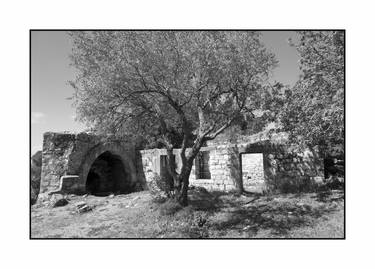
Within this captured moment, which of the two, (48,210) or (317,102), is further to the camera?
(48,210)

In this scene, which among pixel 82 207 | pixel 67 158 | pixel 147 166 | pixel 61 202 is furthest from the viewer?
pixel 147 166

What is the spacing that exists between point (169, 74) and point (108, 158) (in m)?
10.9

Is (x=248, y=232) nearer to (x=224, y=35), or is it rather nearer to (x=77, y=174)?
(x=224, y=35)

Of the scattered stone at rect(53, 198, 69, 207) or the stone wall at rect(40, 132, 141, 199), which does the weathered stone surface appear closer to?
the stone wall at rect(40, 132, 141, 199)

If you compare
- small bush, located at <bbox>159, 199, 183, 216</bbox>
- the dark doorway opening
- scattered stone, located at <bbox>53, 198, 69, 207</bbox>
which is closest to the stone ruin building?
the dark doorway opening

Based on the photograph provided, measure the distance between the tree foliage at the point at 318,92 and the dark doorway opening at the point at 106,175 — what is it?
36.9ft

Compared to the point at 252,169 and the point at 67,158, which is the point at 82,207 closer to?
the point at 67,158

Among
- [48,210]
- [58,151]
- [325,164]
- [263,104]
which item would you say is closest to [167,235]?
[263,104]

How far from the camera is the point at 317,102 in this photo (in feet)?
24.2

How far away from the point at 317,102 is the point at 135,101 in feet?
19.0

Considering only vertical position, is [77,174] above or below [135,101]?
below

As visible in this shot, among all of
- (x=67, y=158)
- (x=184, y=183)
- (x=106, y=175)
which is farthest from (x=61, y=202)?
(x=106, y=175)

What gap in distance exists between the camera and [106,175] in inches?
680

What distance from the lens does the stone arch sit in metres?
13.6
